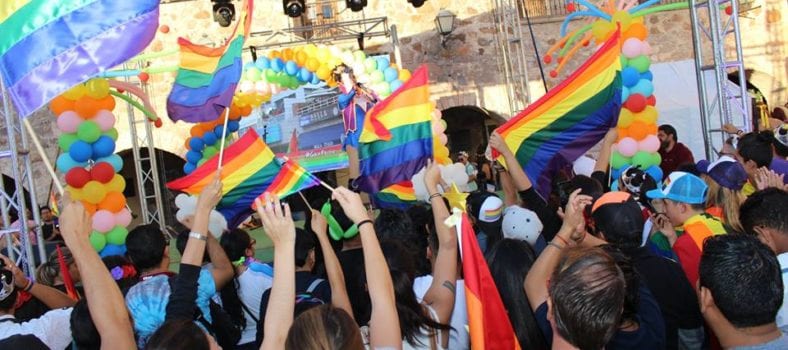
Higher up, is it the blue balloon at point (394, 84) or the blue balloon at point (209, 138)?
the blue balloon at point (394, 84)

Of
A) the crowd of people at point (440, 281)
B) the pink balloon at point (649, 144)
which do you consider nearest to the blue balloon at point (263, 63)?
the pink balloon at point (649, 144)

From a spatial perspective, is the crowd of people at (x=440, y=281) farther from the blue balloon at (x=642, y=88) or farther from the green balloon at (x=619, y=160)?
the blue balloon at (x=642, y=88)

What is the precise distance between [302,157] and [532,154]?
885 centimetres

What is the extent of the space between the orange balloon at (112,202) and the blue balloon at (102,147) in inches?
15.1

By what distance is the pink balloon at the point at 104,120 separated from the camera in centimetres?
663

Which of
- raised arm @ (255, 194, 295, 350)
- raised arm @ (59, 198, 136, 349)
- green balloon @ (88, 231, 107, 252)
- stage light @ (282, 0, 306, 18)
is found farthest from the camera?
stage light @ (282, 0, 306, 18)

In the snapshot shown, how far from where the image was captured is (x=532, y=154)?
17.0ft

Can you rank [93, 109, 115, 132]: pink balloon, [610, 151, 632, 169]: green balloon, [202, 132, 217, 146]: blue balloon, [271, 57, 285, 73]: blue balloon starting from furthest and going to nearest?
[271, 57, 285, 73]: blue balloon → [202, 132, 217, 146]: blue balloon → [610, 151, 632, 169]: green balloon → [93, 109, 115, 132]: pink balloon

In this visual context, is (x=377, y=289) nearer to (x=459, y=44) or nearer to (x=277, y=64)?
(x=277, y=64)

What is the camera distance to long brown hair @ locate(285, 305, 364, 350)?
6.13ft

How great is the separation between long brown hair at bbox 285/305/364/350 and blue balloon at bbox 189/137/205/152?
767 cm

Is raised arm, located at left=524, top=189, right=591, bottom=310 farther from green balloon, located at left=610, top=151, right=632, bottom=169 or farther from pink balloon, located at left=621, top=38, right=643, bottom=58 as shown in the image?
pink balloon, located at left=621, top=38, right=643, bottom=58

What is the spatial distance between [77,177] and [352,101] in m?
3.66

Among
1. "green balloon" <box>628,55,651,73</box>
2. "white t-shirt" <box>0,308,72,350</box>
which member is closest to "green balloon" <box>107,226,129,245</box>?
"white t-shirt" <box>0,308,72,350</box>
